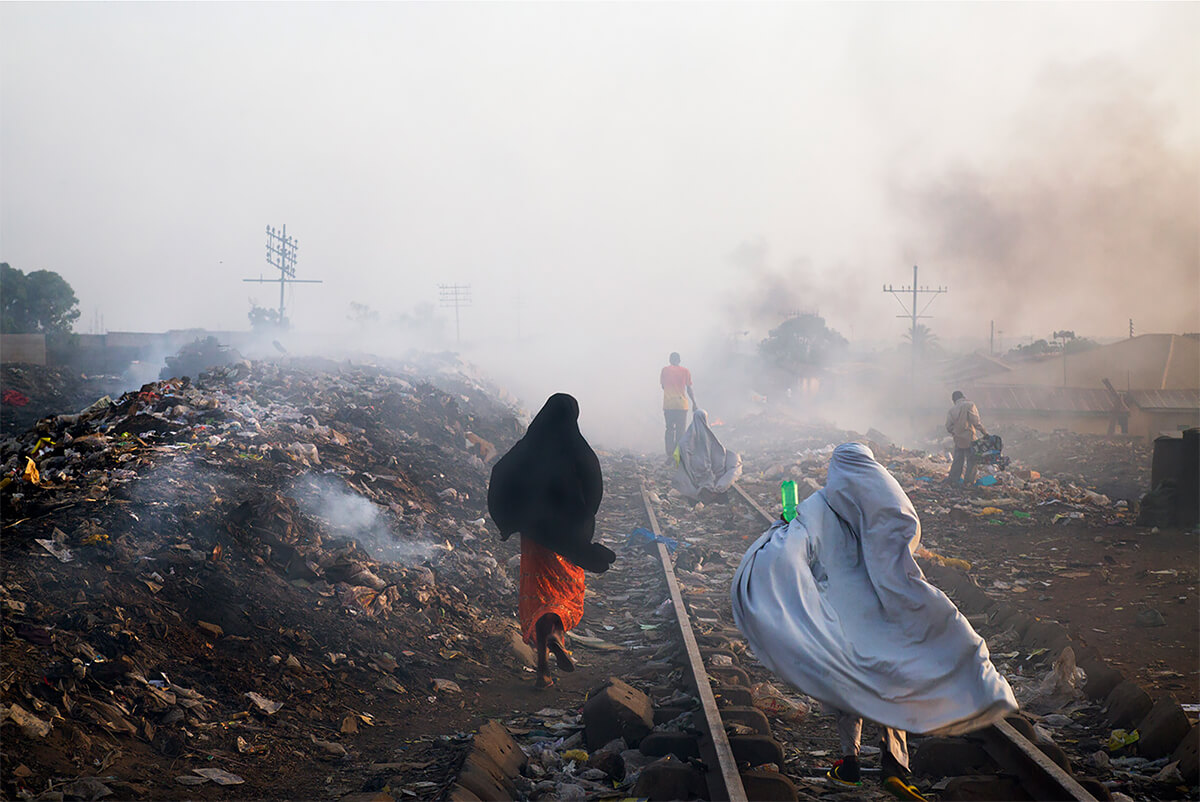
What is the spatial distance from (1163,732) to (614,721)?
286cm

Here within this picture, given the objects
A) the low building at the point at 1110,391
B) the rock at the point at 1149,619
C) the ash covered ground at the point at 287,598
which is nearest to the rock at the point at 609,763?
the ash covered ground at the point at 287,598

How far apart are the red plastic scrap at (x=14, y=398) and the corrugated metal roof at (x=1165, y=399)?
37.7 metres

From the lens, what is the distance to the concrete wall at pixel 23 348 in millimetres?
39594

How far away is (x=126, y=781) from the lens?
12.6ft

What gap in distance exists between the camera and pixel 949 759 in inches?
168

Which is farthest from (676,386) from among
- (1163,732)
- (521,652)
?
(1163,732)

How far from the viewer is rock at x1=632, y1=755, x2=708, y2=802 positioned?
3.95 m

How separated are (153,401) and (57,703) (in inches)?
278

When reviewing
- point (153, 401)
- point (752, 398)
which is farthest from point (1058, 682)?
point (752, 398)

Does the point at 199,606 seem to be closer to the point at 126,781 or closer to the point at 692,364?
the point at 126,781

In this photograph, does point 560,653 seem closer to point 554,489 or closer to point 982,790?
point 554,489

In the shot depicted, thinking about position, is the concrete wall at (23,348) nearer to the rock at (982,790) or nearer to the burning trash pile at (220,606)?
the burning trash pile at (220,606)

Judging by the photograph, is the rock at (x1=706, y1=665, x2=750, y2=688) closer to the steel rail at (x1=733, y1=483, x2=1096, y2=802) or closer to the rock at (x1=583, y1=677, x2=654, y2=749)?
the rock at (x1=583, y1=677, x2=654, y2=749)

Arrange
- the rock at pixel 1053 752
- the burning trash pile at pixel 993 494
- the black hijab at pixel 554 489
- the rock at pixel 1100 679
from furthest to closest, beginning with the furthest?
the burning trash pile at pixel 993 494
the black hijab at pixel 554 489
the rock at pixel 1100 679
the rock at pixel 1053 752
